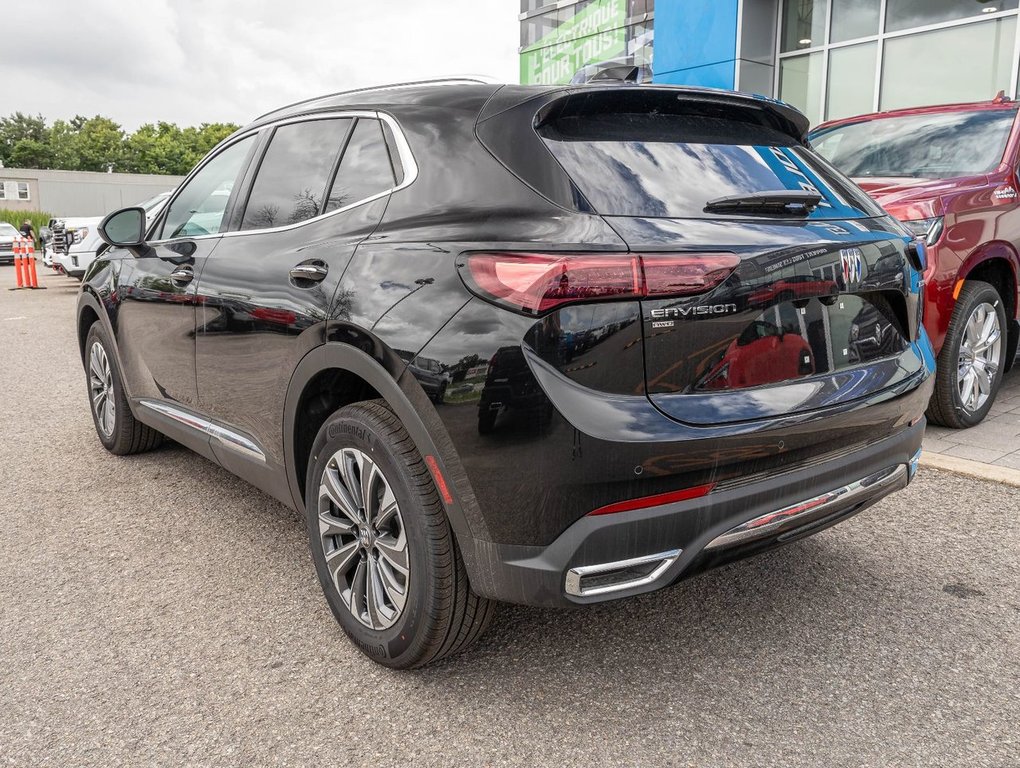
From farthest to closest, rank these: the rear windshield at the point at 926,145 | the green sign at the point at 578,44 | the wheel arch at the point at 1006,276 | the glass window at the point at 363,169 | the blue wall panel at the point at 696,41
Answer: the green sign at the point at 578,44 < the blue wall panel at the point at 696,41 < the rear windshield at the point at 926,145 < the wheel arch at the point at 1006,276 < the glass window at the point at 363,169

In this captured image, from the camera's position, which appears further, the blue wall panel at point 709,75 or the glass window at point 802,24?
the blue wall panel at point 709,75

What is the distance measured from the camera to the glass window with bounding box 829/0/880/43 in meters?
12.8

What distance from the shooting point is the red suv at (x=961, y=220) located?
4609mm

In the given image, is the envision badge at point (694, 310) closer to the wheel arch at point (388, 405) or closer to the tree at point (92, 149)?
the wheel arch at point (388, 405)

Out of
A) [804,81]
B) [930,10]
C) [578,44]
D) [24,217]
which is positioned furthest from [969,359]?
[24,217]

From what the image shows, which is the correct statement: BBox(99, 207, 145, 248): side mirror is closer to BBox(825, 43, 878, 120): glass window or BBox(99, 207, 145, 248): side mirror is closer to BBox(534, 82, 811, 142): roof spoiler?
BBox(534, 82, 811, 142): roof spoiler

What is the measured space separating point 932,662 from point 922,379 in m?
0.85

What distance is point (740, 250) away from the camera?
222cm

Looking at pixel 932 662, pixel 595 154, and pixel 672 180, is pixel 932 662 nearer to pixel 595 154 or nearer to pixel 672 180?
pixel 672 180

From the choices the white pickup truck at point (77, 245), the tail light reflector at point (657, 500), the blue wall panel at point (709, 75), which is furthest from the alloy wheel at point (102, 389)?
the white pickup truck at point (77, 245)

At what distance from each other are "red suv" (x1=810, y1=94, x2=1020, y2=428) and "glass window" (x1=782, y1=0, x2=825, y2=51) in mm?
8479

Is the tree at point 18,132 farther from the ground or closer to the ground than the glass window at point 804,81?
farther from the ground

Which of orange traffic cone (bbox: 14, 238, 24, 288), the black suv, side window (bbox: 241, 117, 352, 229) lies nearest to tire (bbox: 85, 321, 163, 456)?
side window (bbox: 241, 117, 352, 229)

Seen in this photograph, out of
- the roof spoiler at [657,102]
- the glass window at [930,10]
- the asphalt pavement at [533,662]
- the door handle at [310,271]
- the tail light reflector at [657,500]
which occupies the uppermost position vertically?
the glass window at [930,10]
